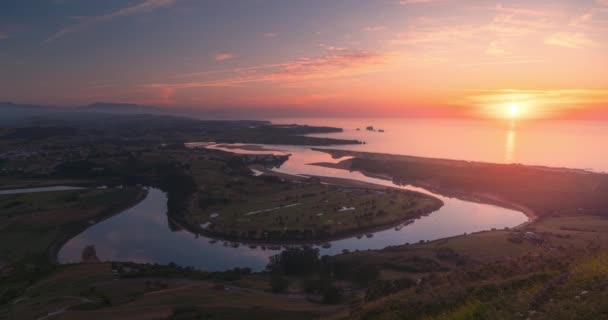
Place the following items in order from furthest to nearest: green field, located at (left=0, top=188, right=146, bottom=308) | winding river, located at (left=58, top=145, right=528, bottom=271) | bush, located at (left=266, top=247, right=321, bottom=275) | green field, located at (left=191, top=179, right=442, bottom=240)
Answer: green field, located at (left=191, top=179, right=442, bottom=240) < winding river, located at (left=58, top=145, right=528, bottom=271) < green field, located at (left=0, top=188, right=146, bottom=308) < bush, located at (left=266, top=247, right=321, bottom=275)

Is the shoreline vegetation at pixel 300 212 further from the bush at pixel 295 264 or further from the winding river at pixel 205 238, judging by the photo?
the bush at pixel 295 264

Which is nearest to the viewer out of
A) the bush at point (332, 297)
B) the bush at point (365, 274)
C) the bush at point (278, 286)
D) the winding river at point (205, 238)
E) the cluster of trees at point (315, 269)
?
the bush at point (332, 297)

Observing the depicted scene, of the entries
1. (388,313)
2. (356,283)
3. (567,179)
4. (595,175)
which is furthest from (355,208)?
(595,175)

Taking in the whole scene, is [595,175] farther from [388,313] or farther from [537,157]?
[388,313]

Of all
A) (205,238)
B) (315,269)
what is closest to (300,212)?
(205,238)

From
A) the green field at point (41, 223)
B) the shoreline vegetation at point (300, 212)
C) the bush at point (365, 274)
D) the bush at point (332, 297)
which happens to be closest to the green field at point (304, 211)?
the shoreline vegetation at point (300, 212)

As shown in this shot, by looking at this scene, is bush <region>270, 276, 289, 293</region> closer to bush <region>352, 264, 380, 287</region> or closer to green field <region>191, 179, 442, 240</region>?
bush <region>352, 264, 380, 287</region>

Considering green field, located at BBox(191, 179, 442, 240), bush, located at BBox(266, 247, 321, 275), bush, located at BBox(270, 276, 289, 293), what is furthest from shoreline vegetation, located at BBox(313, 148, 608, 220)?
bush, located at BBox(270, 276, 289, 293)

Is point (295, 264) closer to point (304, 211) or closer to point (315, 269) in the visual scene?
point (315, 269)

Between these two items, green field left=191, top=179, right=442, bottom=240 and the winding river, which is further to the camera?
green field left=191, top=179, right=442, bottom=240
